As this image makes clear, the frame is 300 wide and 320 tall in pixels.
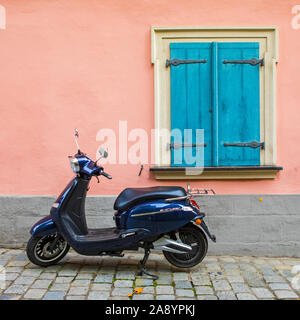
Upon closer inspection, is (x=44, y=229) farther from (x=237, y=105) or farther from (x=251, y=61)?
(x=251, y=61)

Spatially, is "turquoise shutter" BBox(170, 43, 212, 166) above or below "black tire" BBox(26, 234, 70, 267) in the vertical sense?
above

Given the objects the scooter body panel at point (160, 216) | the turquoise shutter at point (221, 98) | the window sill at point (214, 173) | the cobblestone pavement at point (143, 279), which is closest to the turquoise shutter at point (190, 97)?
the turquoise shutter at point (221, 98)

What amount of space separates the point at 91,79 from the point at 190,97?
51.9 inches

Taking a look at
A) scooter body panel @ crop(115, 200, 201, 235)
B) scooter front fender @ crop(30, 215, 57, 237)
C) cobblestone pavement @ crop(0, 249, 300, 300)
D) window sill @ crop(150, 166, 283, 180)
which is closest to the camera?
cobblestone pavement @ crop(0, 249, 300, 300)

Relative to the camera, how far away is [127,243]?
4.10 metres

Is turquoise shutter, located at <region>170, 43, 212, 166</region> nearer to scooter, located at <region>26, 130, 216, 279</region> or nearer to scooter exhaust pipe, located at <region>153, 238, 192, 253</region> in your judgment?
scooter, located at <region>26, 130, 216, 279</region>

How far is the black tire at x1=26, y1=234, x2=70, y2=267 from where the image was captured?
423 cm

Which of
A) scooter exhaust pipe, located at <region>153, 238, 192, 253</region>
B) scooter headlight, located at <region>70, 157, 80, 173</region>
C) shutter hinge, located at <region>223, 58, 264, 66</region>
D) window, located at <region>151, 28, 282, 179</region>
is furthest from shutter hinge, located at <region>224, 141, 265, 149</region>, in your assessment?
scooter headlight, located at <region>70, 157, 80, 173</region>

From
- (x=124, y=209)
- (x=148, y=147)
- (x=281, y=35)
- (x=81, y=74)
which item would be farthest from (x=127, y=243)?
(x=281, y=35)

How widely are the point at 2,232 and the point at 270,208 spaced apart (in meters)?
3.52

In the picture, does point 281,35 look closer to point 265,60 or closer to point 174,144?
point 265,60

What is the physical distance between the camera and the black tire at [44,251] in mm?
4230

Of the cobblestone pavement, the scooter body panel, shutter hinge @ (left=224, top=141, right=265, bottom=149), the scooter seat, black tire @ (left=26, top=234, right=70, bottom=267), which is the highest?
shutter hinge @ (left=224, top=141, right=265, bottom=149)

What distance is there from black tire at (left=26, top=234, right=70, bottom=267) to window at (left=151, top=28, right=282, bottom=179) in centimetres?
152
